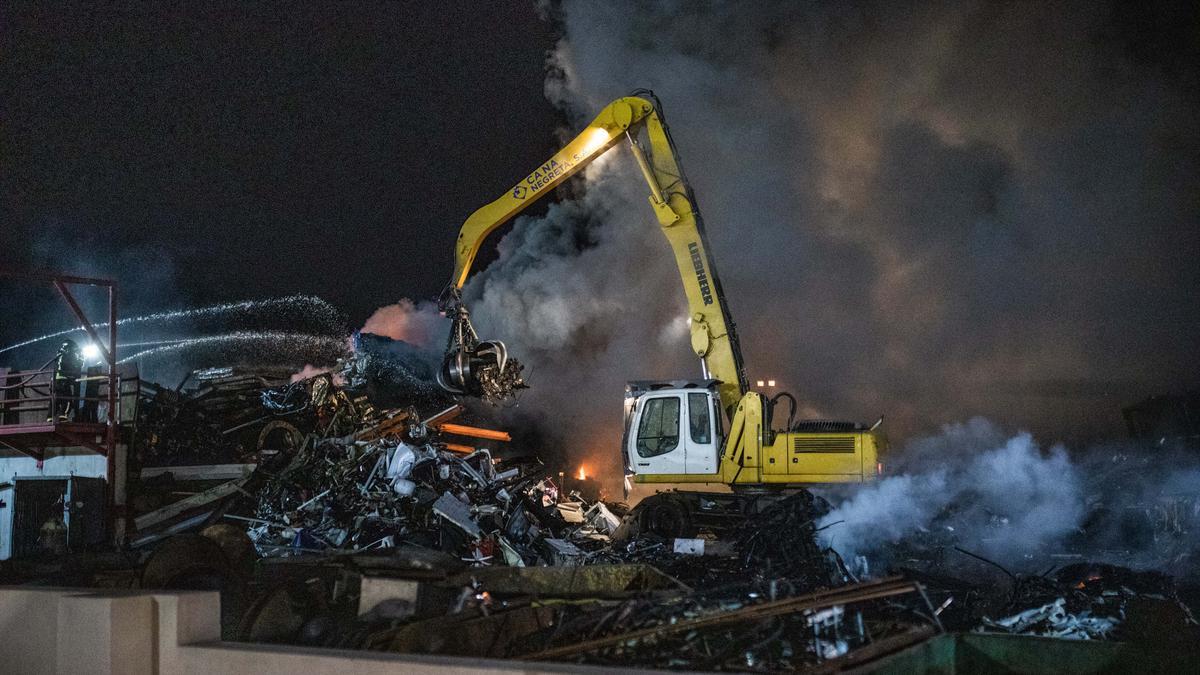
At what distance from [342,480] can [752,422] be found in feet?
22.3

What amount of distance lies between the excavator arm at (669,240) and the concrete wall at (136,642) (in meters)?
8.90

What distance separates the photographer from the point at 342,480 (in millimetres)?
16422

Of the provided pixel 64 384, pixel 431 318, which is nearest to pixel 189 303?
pixel 431 318

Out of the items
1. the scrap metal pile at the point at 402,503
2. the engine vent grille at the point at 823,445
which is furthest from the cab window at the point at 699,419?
the scrap metal pile at the point at 402,503

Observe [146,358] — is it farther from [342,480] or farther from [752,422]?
[752,422]

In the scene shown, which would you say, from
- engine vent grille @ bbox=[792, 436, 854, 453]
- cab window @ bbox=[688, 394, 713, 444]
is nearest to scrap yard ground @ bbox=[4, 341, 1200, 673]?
engine vent grille @ bbox=[792, 436, 854, 453]

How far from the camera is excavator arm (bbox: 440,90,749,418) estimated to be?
627 inches

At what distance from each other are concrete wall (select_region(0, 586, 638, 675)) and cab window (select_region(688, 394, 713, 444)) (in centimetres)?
948

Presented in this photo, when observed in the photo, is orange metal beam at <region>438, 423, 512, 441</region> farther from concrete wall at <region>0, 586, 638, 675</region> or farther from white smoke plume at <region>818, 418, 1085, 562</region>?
concrete wall at <region>0, 586, 638, 675</region>

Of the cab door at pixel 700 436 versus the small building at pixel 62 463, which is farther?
the small building at pixel 62 463

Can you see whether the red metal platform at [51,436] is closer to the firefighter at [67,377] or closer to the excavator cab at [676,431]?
the firefighter at [67,377]

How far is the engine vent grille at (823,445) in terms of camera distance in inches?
584

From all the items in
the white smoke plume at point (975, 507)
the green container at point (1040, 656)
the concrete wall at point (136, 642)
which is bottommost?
the green container at point (1040, 656)

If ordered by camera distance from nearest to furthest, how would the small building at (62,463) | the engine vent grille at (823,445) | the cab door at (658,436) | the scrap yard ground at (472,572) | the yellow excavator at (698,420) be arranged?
1. the scrap yard ground at (472,572)
2. the engine vent grille at (823,445)
3. the yellow excavator at (698,420)
4. the cab door at (658,436)
5. the small building at (62,463)
